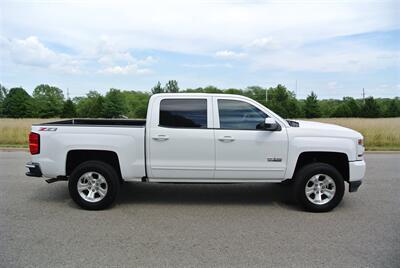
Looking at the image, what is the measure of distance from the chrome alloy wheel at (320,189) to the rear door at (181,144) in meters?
1.59

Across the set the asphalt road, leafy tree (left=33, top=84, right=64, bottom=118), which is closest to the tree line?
leafy tree (left=33, top=84, right=64, bottom=118)

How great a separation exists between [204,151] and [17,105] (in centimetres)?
6787

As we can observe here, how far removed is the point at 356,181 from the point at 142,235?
350cm

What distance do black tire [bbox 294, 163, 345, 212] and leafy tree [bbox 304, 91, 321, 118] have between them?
175 ft

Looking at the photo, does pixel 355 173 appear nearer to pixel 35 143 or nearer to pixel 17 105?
pixel 35 143

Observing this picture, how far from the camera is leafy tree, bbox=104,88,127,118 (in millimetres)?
56281

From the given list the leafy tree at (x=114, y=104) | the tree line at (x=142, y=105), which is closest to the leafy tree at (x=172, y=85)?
the tree line at (x=142, y=105)

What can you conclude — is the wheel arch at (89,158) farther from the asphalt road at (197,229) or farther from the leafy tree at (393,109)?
the leafy tree at (393,109)

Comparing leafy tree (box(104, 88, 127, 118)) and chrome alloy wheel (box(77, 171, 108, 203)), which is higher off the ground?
leafy tree (box(104, 88, 127, 118))

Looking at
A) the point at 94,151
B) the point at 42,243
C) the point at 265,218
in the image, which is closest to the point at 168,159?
the point at 94,151

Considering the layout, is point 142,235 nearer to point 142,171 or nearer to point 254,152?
point 142,171

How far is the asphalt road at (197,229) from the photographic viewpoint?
3.69m

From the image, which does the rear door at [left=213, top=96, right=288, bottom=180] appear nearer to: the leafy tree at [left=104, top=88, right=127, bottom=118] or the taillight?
the taillight

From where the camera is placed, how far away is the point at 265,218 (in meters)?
5.00
